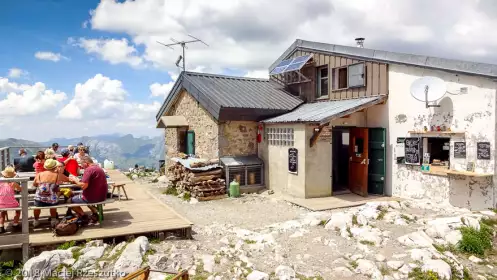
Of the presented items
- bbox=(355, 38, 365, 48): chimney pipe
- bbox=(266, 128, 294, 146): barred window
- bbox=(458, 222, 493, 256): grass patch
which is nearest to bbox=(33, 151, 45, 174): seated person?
bbox=(266, 128, 294, 146): barred window

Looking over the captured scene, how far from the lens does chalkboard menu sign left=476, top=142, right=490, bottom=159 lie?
9.04 m

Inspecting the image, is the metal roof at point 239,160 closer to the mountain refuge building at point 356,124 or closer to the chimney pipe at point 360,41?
the mountain refuge building at point 356,124

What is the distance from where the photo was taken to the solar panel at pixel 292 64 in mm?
14656

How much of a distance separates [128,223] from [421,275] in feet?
18.9

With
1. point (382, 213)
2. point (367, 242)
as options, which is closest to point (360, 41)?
point (382, 213)

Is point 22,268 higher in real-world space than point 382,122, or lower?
lower

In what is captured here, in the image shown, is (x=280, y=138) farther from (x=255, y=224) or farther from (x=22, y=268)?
(x=22, y=268)

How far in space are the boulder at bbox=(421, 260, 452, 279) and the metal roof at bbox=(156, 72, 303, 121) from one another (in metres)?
8.71

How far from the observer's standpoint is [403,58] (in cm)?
1113

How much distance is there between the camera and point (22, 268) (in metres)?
5.80

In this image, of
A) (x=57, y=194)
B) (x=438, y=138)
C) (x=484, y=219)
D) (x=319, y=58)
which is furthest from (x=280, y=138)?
(x=57, y=194)

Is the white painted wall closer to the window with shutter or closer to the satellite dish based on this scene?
the satellite dish

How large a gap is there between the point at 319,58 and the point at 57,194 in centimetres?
1113

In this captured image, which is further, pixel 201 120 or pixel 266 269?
pixel 201 120
